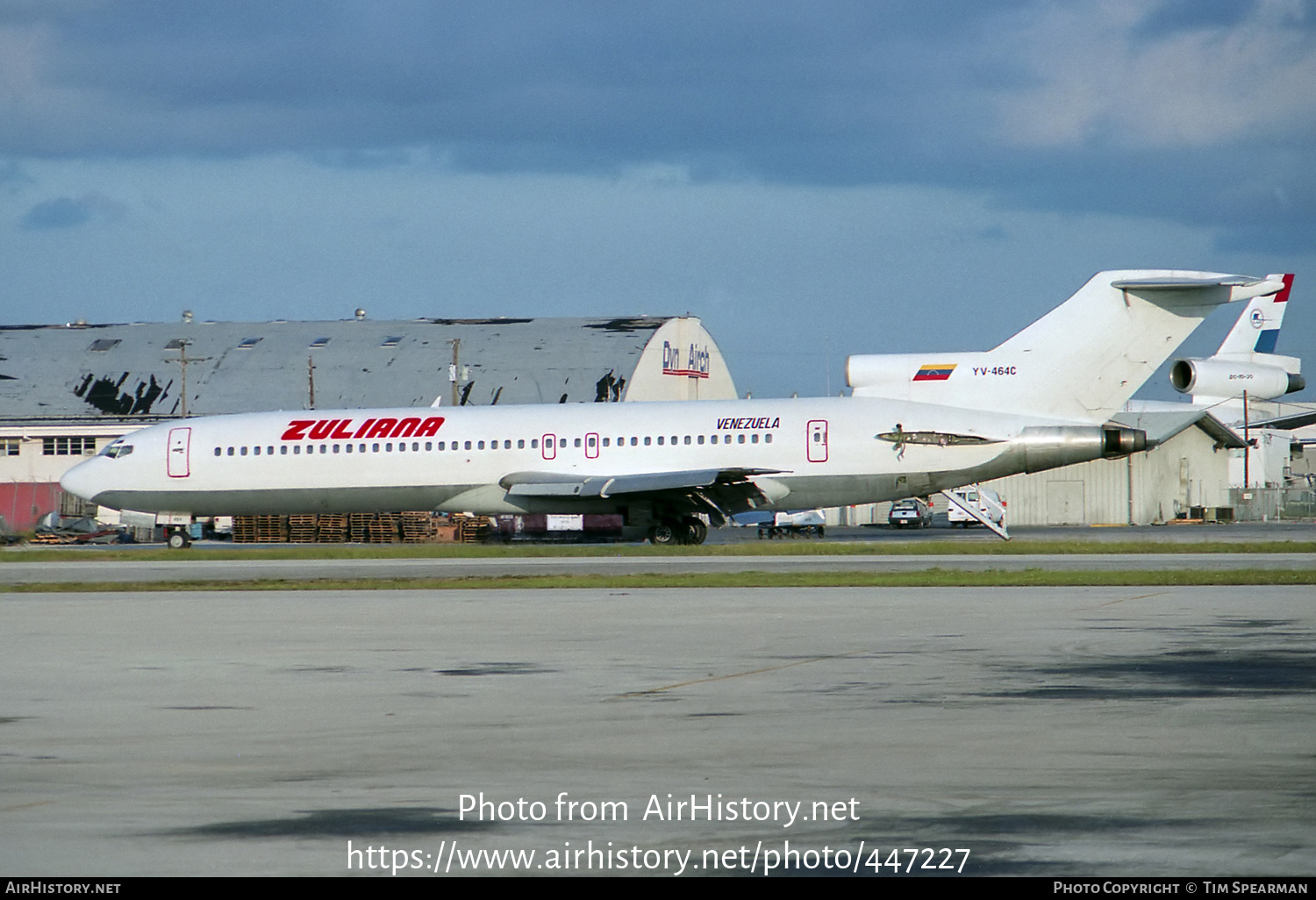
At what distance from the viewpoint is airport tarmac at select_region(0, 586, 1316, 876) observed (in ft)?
22.2

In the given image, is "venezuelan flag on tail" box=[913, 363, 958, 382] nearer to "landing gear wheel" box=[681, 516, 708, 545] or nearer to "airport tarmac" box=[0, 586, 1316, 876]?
"landing gear wheel" box=[681, 516, 708, 545]

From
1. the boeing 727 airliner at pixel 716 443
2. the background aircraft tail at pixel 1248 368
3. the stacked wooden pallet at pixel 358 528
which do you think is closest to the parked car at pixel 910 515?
the background aircraft tail at pixel 1248 368

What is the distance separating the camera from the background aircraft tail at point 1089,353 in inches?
1476

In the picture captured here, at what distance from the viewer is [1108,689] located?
468 inches

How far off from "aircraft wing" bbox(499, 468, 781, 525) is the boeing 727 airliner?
61mm

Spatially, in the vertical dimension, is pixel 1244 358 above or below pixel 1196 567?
above

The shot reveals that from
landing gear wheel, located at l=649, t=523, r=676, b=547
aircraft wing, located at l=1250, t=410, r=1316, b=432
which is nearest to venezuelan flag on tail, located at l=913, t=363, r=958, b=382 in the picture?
landing gear wheel, located at l=649, t=523, r=676, b=547

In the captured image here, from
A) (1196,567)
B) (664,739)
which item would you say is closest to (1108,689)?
(664,739)

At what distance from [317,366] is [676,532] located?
3752 cm

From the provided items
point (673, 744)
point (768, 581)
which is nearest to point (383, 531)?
point (768, 581)

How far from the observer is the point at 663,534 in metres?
40.7
